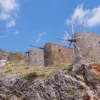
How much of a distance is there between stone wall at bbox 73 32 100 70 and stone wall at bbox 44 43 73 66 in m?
4.32

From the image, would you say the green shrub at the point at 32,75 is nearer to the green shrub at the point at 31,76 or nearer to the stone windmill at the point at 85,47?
the green shrub at the point at 31,76

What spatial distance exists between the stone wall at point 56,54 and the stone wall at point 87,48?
4.32m

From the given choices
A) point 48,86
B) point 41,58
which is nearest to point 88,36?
point 48,86

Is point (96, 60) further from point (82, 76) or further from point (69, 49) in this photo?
point (69, 49)

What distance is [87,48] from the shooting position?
85.7 feet

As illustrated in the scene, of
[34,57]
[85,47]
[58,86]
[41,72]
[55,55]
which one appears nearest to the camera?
[58,86]

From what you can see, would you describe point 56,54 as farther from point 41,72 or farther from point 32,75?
point 32,75

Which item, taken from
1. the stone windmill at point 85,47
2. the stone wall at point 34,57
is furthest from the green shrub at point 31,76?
the stone wall at point 34,57

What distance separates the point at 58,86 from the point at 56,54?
20.6ft

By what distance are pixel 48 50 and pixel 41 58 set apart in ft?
21.7

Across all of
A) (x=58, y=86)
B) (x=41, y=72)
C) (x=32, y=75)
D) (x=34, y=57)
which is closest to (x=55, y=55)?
(x=41, y=72)

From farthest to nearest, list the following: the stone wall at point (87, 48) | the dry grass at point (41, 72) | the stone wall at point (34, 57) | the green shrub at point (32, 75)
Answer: the stone wall at point (34, 57)
the green shrub at point (32, 75)
the dry grass at point (41, 72)
the stone wall at point (87, 48)

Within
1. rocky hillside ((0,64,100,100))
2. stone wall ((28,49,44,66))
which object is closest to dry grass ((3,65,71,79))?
rocky hillside ((0,64,100,100))

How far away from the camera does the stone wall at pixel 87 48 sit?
1013 inches
